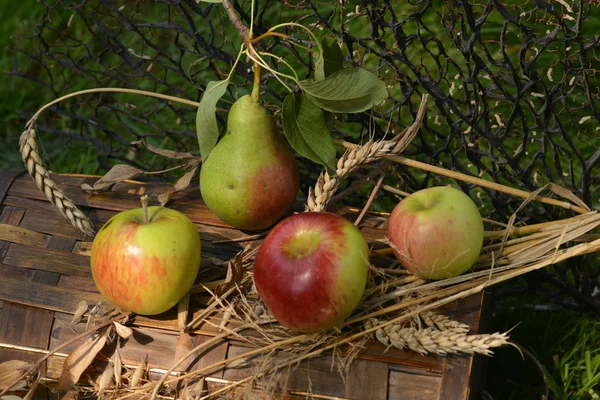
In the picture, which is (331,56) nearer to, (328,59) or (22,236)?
(328,59)

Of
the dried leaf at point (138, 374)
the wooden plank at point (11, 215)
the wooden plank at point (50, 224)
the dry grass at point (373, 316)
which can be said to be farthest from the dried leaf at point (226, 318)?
the wooden plank at point (11, 215)

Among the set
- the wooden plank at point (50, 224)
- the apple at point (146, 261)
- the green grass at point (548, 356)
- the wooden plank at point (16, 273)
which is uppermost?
the apple at point (146, 261)

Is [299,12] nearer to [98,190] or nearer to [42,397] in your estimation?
[98,190]

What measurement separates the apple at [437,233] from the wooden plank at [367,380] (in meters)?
0.15

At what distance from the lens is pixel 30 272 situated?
3.93 ft

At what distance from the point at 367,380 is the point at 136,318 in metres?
0.36

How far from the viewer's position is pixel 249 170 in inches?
44.4

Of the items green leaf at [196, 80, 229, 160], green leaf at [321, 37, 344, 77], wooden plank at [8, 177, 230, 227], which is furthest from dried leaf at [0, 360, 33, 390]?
green leaf at [321, 37, 344, 77]

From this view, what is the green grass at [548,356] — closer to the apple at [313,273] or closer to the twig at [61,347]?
the apple at [313,273]

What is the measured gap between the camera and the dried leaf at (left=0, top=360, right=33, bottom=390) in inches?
41.4

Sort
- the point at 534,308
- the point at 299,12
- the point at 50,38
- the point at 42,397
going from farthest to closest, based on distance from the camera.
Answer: the point at 50,38 → the point at 299,12 → the point at 534,308 → the point at 42,397

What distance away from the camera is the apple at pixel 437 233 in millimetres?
1017

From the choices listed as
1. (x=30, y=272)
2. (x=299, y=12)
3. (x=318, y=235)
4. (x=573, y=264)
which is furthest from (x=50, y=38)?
(x=573, y=264)

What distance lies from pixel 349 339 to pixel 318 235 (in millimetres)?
155
